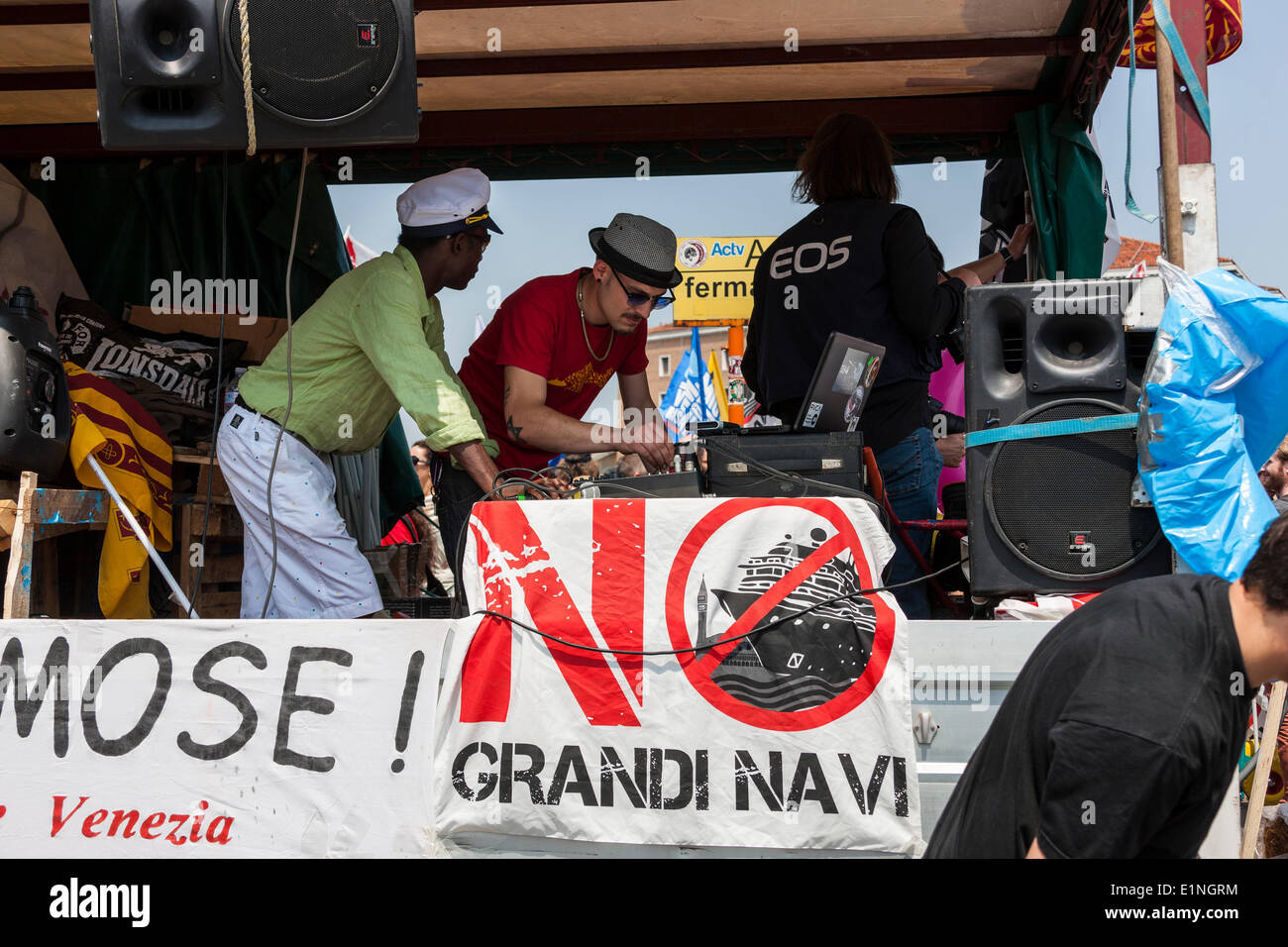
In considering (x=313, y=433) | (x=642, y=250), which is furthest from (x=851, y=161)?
(x=313, y=433)

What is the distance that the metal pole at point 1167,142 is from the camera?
303 cm

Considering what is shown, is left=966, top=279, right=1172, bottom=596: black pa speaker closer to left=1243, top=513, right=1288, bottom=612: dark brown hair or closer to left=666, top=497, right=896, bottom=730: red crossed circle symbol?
left=666, top=497, right=896, bottom=730: red crossed circle symbol

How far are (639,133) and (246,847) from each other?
3457 millimetres

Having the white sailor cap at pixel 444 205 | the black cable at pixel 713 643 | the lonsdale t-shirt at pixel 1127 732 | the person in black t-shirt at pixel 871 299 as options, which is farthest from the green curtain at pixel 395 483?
the lonsdale t-shirt at pixel 1127 732

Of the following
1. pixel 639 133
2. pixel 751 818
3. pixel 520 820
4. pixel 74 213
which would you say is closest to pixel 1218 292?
pixel 751 818

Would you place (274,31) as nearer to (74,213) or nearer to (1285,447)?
(74,213)

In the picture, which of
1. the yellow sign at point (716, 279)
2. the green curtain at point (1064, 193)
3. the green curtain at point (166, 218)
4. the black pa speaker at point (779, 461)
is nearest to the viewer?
the black pa speaker at point (779, 461)

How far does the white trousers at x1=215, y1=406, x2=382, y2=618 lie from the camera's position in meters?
3.46

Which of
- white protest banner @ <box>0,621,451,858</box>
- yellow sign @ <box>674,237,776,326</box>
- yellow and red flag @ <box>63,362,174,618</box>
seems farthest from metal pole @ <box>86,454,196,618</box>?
yellow sign @ <box>674,237,776,326</box>

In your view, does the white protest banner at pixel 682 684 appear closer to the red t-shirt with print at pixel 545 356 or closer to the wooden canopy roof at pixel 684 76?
the red t-shirt with print at pixel 545 356

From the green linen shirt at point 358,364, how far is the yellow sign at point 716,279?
5517 mm

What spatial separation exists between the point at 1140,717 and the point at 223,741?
2145 millimetres

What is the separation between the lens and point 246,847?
2.65m

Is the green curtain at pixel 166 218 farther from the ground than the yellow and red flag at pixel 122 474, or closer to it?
farther from the ground
